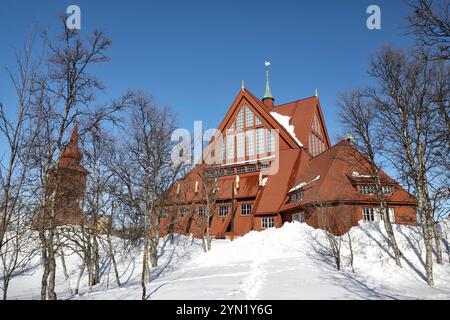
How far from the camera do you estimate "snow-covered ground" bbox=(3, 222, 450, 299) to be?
11078 mm

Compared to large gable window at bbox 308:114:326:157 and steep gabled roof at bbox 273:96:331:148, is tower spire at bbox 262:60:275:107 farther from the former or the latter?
large gable window at bbox 308:114:326:157

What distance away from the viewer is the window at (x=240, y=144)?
113ft

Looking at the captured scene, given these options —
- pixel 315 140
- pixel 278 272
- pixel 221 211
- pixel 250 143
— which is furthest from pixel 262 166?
pixel 278 272

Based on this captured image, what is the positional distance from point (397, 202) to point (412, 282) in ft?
32.1

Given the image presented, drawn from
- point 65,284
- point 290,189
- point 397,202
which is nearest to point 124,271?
point 65,284

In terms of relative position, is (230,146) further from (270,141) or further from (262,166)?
(262,166)

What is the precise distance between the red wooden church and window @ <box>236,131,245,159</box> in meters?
0.13

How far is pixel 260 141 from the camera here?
33.8 metres

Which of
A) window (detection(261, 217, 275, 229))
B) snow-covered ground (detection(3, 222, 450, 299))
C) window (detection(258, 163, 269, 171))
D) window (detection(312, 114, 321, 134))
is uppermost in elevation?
window (detection(312, 114, 321, 134))

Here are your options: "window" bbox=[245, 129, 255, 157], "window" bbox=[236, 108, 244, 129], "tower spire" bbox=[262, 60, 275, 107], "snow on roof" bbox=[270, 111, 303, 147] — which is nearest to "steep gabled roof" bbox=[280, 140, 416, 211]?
"snow on roof" bbox=[270, 111, 303, 147]

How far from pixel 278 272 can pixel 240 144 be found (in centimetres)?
2199

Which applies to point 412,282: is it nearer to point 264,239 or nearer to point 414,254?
point 414,254

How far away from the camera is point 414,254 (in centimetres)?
1662
